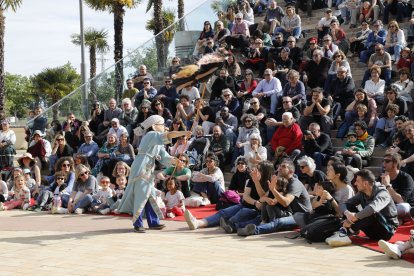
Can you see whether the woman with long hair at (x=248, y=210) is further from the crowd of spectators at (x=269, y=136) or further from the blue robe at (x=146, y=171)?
the blue robe at (x=146, y=171)

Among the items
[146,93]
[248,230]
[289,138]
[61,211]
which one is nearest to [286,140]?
[289,138]

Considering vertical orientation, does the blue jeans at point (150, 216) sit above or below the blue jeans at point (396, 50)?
below

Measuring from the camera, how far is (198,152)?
15.1 meters

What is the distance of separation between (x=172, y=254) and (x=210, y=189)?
186 inches

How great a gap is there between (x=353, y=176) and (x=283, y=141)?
238 centimetres

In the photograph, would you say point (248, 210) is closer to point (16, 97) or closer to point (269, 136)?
point (269, 136)

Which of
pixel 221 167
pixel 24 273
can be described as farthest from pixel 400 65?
pixel 24 273

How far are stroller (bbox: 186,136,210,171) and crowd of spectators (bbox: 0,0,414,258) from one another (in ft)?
0.22

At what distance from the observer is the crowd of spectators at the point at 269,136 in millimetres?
10500

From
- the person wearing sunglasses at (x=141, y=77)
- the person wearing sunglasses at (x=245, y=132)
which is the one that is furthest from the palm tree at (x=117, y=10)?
the person wearing sunglasses at (x=245, y=132)

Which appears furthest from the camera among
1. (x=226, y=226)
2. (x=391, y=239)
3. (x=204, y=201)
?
(x=204, y=201)

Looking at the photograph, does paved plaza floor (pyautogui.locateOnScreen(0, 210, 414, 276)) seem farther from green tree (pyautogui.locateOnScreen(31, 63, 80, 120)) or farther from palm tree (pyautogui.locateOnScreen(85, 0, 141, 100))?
green tree (pyautogui.locateOnScreen(31, 63, 80, 120))

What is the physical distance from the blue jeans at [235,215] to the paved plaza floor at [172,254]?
252mm

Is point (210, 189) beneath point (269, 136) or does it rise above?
beneath
